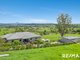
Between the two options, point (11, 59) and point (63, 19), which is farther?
point (63, 19)

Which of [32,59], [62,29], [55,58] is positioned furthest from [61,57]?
[62,29]

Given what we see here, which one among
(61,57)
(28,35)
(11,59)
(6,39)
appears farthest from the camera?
(28,35)

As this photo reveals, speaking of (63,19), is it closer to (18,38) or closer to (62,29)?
(62,29)

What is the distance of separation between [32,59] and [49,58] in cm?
237

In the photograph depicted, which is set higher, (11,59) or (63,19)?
(63,19)

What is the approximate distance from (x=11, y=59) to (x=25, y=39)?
97.4 ft

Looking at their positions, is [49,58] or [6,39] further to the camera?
[6,39]

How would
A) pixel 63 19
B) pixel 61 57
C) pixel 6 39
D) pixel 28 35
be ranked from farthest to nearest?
pixel 63 19, pixel 28 35, pixel 6 39, pixel 61 57

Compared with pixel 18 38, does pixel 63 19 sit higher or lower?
higher

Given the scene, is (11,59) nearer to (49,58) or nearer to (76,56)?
(49,58)

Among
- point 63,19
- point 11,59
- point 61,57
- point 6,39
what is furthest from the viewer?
point 63,19

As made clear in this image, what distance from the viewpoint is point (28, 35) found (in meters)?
49.8

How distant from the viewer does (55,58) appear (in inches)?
779

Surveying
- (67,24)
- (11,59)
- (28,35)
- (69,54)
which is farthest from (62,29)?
(11,59)
